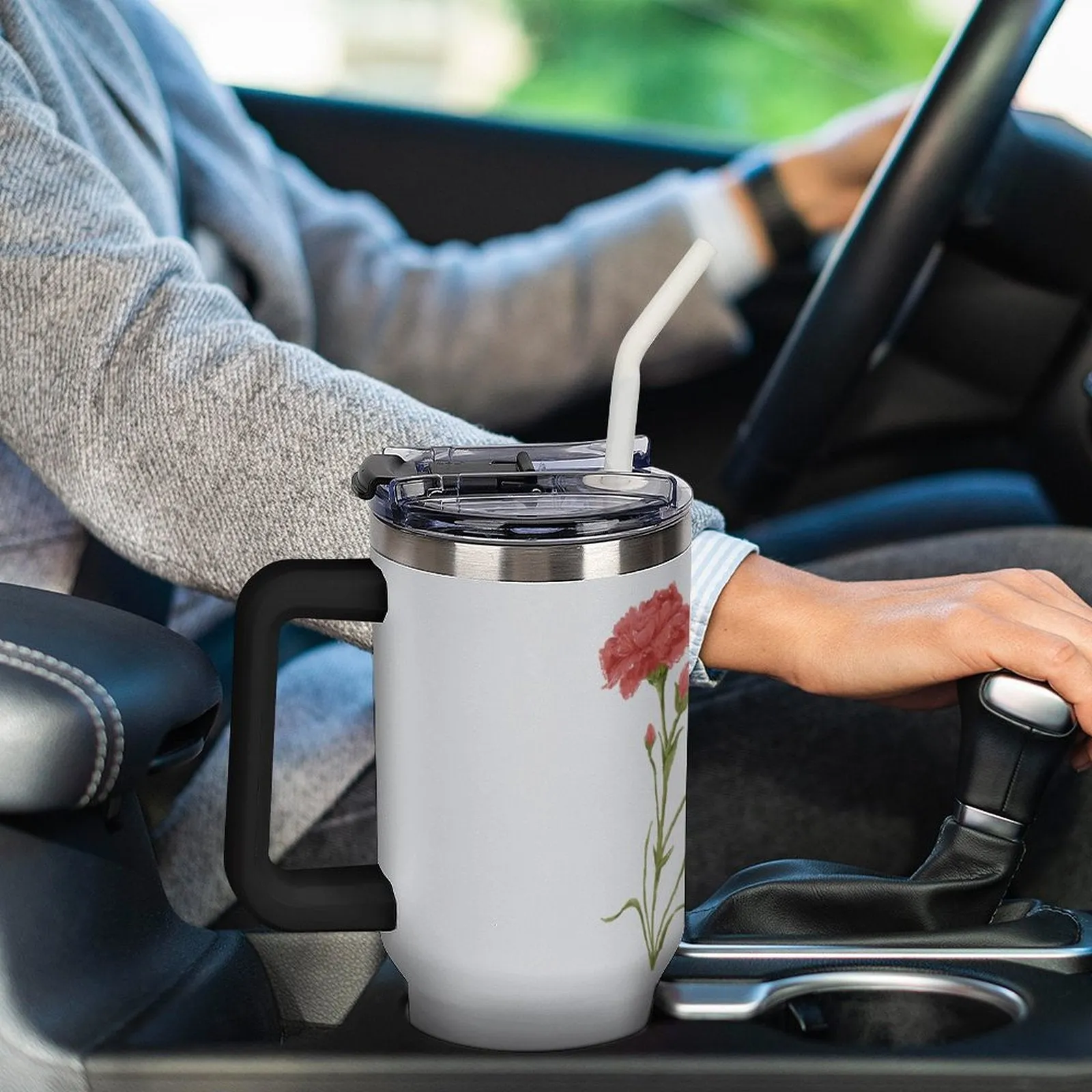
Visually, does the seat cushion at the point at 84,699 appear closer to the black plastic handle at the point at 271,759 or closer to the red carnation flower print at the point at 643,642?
the black plastic handle at the point at 271,759

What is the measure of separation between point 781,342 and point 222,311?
770 mm

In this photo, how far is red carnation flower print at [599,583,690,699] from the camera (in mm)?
421

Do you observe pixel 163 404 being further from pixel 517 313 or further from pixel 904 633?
pixel 517 313

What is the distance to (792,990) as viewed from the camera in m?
0.48

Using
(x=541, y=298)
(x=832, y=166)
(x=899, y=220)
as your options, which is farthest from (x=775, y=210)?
(x=899, y=220)

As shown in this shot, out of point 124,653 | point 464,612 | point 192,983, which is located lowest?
point 192,983

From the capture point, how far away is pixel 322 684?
83 cm

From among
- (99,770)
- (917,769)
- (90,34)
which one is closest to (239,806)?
(99,770)

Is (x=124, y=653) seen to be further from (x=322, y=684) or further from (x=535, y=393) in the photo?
(x=535, y=393)

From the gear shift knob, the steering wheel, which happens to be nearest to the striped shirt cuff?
the gear shift knob

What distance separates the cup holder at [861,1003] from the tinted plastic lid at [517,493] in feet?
0.55

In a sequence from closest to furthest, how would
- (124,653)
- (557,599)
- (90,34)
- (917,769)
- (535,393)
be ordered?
(557,599) → (124,653) → (917,769) → (90,34) → (535,393)

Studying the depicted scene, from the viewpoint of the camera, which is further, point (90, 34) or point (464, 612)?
point (90, 34)

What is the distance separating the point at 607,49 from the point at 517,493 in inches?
96.9
